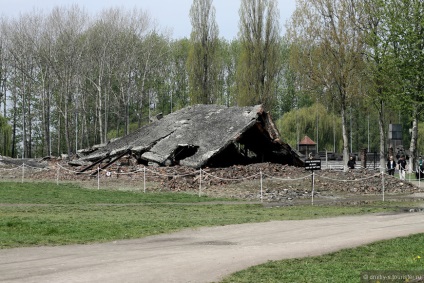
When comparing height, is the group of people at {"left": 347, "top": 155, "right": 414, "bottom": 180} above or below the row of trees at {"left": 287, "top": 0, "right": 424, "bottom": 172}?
below

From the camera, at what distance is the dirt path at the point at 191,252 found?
1259cm

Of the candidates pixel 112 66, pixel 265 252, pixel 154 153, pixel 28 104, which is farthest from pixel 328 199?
Answer: pixel 28 104

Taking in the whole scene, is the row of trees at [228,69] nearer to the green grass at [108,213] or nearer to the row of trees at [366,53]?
the row of trees at [366,53]

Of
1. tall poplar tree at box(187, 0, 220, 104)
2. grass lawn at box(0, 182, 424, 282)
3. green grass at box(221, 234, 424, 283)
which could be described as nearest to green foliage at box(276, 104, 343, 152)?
tall poplar tree at box(187, 0, 220, 104)

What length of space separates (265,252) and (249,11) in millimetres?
56693

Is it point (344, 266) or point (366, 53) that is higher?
Result: point (366, 53)

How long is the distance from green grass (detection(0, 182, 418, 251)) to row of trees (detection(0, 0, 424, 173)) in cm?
2543

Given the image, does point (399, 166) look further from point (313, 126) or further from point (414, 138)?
point (313, 126)

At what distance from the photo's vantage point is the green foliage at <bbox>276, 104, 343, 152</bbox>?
279 feet

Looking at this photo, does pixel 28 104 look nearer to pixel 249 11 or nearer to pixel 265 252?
pixel 249 11

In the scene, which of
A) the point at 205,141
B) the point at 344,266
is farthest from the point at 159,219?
the point at 205,141

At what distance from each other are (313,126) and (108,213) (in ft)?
203

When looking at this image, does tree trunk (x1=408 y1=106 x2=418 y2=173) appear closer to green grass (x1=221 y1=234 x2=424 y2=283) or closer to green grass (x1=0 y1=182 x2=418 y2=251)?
green grass (x1=0 y1=182 x2=418 y2=251)

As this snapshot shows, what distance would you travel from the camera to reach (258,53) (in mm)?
69438
